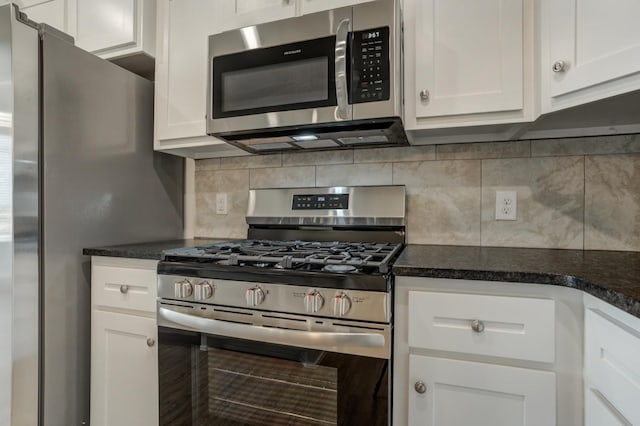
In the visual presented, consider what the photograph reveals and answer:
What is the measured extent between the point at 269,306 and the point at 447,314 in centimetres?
54

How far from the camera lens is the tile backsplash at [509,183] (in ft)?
4.26

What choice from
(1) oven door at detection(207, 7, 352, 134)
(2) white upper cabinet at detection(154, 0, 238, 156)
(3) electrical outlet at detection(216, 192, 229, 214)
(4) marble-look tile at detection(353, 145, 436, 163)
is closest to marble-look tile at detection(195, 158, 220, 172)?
(3) electrical outlet at detection(216, 192, 229, 214)

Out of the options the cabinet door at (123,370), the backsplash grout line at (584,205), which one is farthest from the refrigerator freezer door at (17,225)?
the backsplash grout line at (584,205)

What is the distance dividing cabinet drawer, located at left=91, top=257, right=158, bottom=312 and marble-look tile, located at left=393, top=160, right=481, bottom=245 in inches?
44.7

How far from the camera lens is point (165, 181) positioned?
1.83 meters

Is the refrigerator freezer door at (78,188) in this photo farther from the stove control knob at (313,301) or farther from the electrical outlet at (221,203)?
the stove control knob at (313,301)

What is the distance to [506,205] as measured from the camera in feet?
4.67

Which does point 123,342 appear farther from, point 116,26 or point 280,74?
point 116,26

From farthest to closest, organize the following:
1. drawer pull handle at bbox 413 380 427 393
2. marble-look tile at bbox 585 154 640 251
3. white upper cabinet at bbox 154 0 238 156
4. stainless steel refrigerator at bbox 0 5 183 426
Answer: white upper cabinet at bbox 154 0 238 156, marble-look tile at bbox 585 154 640 251, stainless steel refrigerator at bbox 0 5 183 426, drawer pull handle at bbox 413 380 427 393

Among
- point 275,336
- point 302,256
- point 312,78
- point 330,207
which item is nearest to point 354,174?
point 330,207

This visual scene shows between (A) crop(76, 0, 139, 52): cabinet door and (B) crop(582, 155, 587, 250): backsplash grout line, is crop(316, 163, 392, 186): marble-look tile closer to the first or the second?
(B) crop(582, 155, 587, 250): backsplash grout line

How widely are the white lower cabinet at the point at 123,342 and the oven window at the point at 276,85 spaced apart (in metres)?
0.75

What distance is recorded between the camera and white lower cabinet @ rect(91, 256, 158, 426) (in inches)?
51.0

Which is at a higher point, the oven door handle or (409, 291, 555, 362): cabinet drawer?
(409, 291, 555, 362): cabinet drawer
